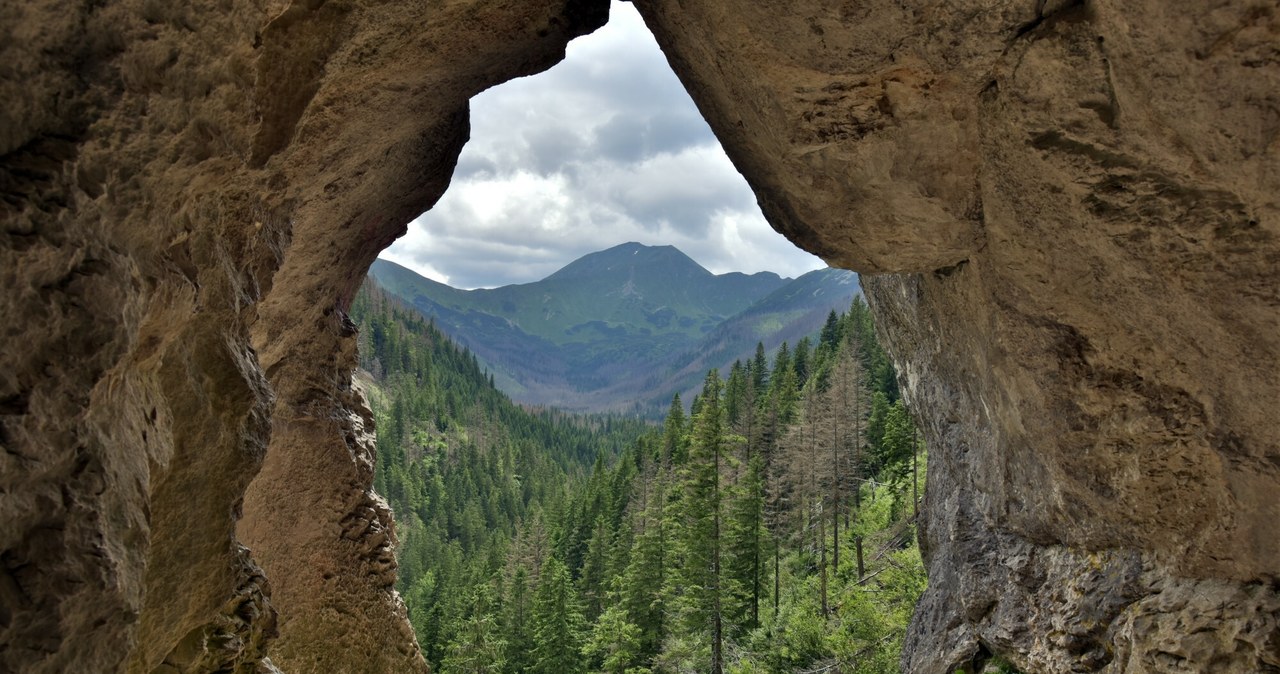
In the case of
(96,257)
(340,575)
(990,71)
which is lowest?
(340,575)

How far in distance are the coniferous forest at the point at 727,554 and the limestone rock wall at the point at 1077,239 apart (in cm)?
1186

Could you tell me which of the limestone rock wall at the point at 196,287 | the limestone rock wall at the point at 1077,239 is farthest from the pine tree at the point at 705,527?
the limestone rock wall at the point at 196,287

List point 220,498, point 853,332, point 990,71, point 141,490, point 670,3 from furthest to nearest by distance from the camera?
point 853,332
point 670,3
point 990,71
point 220,498
point 141,490

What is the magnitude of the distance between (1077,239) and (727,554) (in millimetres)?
21978

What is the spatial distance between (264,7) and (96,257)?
6.36ft

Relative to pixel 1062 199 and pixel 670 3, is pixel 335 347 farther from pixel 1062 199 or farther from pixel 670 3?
pixel 1062 199

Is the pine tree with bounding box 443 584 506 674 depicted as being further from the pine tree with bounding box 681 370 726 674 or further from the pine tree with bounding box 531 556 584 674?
the pine tree with bounding box 681 370 726 674

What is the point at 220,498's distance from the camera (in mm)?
5773

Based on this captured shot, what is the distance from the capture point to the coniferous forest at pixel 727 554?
25.4m

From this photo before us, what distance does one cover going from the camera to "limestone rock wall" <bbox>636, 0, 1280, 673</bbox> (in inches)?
216

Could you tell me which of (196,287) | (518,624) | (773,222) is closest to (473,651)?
(518,624)

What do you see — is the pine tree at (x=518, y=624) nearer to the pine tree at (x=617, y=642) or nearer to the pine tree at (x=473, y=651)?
the pine tree at (x=617, y=642)

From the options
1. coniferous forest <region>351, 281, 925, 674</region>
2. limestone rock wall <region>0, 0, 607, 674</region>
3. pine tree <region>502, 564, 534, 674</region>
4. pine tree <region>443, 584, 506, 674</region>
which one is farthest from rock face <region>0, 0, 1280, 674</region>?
pine tree <region>502, 564, 534, 674</region>

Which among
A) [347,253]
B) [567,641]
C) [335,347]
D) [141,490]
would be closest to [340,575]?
[335,347]
